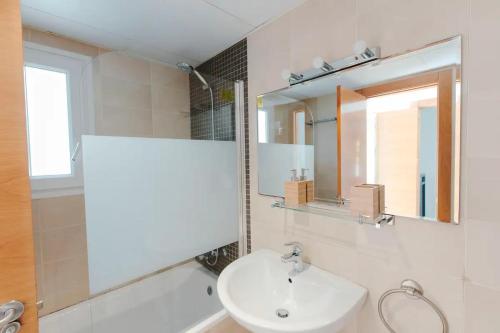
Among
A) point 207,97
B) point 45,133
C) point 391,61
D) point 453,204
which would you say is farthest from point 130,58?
point 453,204

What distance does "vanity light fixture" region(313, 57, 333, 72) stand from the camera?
1067 millimetres

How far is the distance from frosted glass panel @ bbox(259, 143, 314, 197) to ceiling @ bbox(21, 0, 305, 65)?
746 millimetres

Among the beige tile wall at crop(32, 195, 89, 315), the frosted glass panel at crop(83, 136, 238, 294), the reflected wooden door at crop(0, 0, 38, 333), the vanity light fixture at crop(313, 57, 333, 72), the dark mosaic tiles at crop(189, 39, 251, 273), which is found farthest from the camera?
the dark mosaic tiles at crop(189, 39, 251, 273)

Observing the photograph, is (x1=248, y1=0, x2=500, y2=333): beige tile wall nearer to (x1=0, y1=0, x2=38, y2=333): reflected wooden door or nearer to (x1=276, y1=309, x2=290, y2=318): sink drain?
(x1=276, y1=309, x2=290, y2=318): sink drain

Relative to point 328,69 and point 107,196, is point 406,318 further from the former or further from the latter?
point 107,196

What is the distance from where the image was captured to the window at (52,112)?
4.53ft

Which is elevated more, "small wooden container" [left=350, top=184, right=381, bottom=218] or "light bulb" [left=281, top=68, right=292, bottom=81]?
"light bulb" [left=281, top=68, right=292, bottom=81]

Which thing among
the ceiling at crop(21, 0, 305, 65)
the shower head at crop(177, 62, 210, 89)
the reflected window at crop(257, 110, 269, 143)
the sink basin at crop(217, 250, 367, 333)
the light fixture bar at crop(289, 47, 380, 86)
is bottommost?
the sink basin at crop(217, 250, 367, 333)

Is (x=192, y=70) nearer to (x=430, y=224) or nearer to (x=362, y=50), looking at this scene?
(x=362, y=50)

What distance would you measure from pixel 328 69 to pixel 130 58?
124 centimetres

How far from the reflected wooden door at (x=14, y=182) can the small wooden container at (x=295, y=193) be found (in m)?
1.02

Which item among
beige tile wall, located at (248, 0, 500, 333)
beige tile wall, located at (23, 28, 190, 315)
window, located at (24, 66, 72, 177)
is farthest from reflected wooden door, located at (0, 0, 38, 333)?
beige tile wall, located at (248, 0, 500, 333)

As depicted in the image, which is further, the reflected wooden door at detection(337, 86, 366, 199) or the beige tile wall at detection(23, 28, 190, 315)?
the beige tile wall at detection(23, 28, 190, 315)

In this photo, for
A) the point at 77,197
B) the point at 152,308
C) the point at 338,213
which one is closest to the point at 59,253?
the point at 77,197
